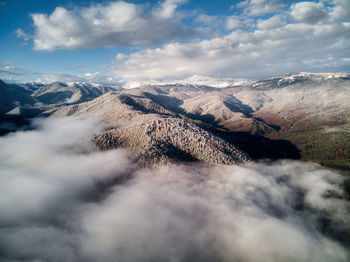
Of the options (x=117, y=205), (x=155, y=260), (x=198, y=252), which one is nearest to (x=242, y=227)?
(x=198, y=252)

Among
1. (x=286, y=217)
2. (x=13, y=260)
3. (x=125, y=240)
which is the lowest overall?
(x=286, y=217)

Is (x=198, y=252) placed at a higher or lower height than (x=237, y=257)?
higher

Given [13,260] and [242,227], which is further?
[242,227]

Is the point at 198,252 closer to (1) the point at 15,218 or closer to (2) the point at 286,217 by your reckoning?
(2) the point at 286,217

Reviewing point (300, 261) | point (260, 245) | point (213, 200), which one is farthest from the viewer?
point (213, 200)

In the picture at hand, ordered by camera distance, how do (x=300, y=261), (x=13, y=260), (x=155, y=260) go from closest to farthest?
(x=13, y=260)
(x=155, y=260)
(x=300, y=261)

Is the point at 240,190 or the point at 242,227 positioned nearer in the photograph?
the point at 242,227

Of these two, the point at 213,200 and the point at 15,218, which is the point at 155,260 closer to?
the point at 213,200

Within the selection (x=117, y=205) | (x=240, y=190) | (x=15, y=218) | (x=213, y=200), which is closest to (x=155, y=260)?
(x=117, y=205)

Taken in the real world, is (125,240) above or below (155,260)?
above
